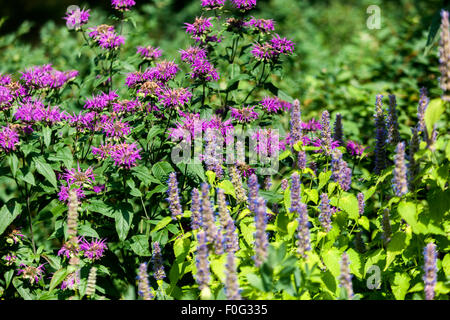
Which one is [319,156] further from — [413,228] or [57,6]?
[57,6]

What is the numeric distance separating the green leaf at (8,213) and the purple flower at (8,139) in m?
0.36

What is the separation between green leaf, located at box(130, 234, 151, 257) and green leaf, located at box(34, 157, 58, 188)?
49 centimetres

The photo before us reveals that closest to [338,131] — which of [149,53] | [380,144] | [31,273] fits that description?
[380,144]

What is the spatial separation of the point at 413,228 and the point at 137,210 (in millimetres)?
1751

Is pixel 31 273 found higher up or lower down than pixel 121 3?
lower down

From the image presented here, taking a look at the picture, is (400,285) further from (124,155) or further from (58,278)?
(58,278)

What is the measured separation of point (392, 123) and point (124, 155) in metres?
1.35

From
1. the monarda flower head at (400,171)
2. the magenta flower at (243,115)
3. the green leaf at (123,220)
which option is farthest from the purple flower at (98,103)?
the monarda flower head at (400,171)

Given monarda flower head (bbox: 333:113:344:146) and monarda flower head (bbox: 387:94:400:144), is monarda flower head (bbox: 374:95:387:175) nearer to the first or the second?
monarda flower head (bbox: 387:94:400:144)

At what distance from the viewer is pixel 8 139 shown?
2330mm

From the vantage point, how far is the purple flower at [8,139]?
230 cm

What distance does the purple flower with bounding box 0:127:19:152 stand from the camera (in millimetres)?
2297
